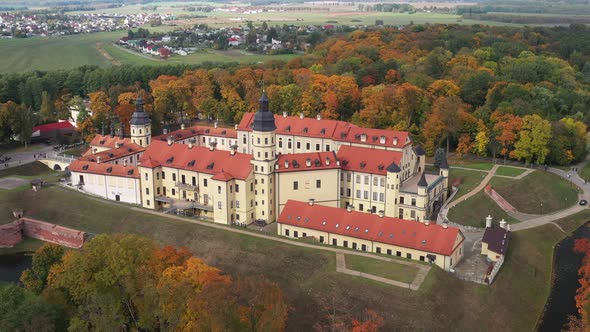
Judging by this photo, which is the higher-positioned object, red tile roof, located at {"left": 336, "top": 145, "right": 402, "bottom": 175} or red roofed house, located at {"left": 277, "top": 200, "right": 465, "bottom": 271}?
red tile roof, located at {"left": 336, "top": 145, "right": 402, "bottom": 175}

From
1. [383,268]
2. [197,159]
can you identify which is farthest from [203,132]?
[383,268]

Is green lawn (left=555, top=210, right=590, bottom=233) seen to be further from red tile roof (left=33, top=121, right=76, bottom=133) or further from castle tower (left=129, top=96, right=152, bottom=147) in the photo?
red tile roof (left=33, top=121, right=76, bottom=133)

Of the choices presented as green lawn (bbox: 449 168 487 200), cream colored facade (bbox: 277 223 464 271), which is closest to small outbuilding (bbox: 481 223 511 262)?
cream colored facade (bbox: 277 223 464 271)

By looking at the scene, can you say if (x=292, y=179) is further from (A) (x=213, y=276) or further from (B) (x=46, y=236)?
(B) (x=46, y=236)

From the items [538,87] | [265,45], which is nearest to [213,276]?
→ [538,87]

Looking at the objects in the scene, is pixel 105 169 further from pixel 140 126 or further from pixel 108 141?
pixel 108 141

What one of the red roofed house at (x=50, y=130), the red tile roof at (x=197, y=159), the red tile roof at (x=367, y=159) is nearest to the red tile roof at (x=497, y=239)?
the red tile roof at (x=367, y=159)
